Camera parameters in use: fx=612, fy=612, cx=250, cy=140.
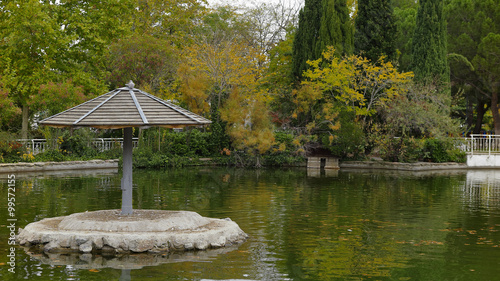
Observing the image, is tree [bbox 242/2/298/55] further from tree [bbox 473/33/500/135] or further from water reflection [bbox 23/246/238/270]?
water reflection [bbox 23/246/238/270]

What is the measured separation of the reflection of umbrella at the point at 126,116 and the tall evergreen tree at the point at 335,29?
22819mm

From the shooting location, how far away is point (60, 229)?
11164 millimetres

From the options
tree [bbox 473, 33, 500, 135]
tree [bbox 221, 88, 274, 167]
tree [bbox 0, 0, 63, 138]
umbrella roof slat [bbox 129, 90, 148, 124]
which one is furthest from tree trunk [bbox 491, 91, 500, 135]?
umbrella roof slat [bbox 129, 90, 148, 124]

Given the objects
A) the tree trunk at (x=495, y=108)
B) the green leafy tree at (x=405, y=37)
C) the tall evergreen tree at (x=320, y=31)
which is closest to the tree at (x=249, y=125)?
the tall evergreen tree at (x=320, y=31)

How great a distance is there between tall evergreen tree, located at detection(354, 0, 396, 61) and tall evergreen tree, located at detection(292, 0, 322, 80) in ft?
8.25

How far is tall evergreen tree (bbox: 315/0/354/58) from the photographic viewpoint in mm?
33844

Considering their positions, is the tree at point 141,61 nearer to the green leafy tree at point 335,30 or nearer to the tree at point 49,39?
the tree at point 49,39

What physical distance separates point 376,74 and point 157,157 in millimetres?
12868

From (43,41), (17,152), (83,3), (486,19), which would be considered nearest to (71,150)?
(17,152)

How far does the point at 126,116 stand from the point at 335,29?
24.3 meters

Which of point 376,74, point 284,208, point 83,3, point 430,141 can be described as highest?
point 83,3

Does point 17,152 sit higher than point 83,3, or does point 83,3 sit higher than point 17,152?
point 83,3

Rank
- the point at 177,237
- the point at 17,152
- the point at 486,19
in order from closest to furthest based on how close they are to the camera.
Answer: the point at 177,237, the point at 17,152, the point at 486,19

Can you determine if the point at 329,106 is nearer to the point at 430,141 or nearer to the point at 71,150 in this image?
the point at 430,141
